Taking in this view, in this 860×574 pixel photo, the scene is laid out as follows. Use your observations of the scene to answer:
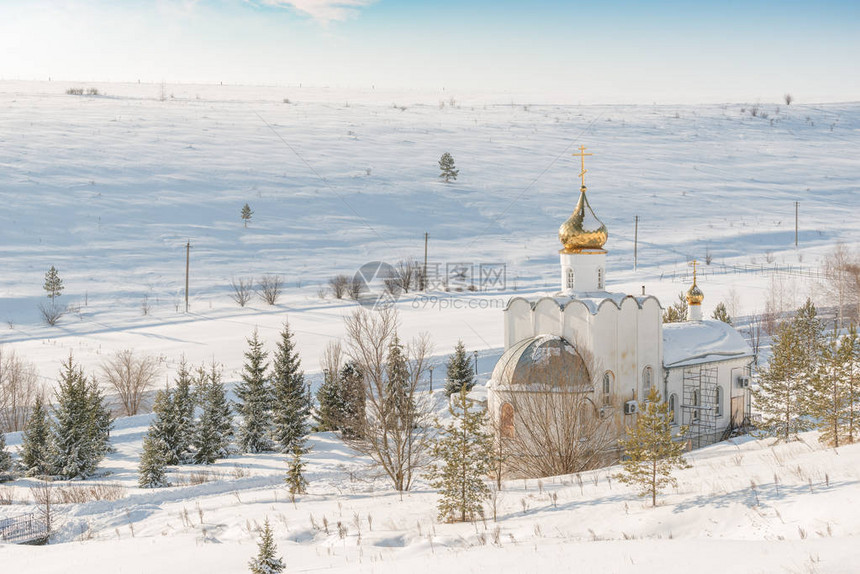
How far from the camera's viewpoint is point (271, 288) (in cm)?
5350

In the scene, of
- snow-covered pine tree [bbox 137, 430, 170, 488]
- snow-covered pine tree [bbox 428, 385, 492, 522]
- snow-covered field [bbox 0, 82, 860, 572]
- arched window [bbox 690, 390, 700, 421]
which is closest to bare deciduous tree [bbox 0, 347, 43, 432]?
snow-covered field [bbox 0, 82, 860, 572]

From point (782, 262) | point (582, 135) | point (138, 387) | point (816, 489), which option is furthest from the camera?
point (582, 135)

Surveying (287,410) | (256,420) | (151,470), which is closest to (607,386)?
(287,410)

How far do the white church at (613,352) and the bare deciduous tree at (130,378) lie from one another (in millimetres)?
18318

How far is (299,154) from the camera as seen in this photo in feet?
272

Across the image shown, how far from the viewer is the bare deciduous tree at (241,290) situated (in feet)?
170

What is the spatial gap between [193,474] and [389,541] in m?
12.4

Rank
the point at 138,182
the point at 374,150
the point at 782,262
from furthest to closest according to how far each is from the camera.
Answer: the point at 374,150 < the point at 138,182 < the point at 782,262

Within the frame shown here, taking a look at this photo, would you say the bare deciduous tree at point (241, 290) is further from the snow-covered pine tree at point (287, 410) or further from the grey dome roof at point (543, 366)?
the grey dome roof at point (543, 366)

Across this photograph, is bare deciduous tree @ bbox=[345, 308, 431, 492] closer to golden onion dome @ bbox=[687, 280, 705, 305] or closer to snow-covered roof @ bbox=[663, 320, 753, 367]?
snow-covered roof @ bbox=[663, 320, 753, 367]

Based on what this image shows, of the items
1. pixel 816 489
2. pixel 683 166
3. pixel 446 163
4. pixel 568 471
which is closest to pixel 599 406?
pixel 568 471

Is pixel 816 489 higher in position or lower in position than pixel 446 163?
lower

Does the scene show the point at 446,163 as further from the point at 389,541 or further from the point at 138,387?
the point at 389,541

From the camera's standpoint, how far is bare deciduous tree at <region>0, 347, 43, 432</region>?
31.6m
